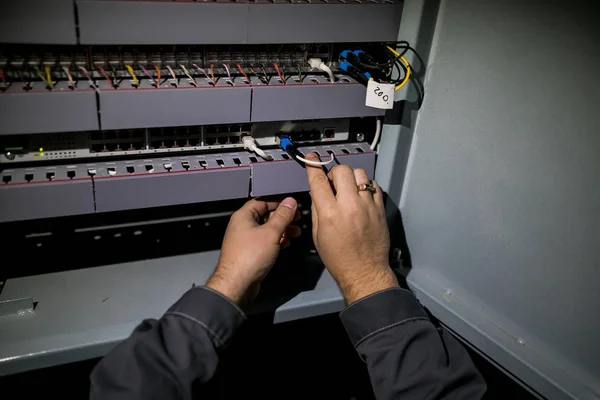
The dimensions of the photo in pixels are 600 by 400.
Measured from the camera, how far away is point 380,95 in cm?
105

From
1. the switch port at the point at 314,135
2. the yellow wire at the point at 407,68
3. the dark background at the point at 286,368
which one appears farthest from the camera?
the dark background at the point at 286,368

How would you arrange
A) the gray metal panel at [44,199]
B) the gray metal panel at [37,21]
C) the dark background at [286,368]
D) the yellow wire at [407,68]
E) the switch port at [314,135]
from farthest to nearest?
the dark background at [286,368] < the switch port at [314,135] < the yellow wire at [407,68] < the gray metal panel at [44,199] < the gray metal panel at [37,21]

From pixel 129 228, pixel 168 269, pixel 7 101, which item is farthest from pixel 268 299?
pixel 7 101

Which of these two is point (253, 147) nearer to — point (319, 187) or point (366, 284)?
point (319, 187)

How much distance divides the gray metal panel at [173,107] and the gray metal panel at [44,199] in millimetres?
135

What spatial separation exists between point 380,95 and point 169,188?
18.3 inches

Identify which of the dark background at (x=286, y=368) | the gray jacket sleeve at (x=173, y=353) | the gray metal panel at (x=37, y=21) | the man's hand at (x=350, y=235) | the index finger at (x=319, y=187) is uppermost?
the gray metal panel at (x=37, y=21)

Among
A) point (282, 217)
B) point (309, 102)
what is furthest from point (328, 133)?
point (282, 217)

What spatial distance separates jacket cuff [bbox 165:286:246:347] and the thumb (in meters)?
0.17

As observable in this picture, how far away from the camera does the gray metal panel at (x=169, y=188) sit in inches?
38.7

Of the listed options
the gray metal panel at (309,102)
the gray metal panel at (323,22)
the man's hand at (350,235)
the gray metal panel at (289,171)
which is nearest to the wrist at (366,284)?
the man's hand at (350,235)

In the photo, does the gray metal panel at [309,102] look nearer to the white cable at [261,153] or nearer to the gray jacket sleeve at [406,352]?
the white cable at [261,153]

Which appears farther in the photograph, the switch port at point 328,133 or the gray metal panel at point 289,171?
the switch port at point 328,133

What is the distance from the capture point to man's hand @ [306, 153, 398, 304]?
98 centimetres
